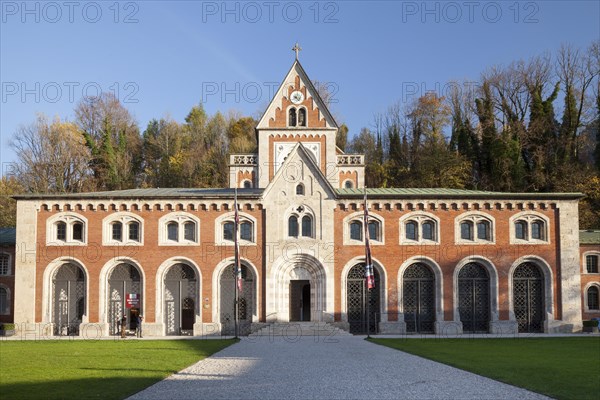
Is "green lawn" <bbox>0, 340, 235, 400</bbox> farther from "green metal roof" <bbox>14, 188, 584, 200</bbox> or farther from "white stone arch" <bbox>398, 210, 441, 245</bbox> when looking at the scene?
"white stone arch" <bbox>398, 210, 441, 245</bbox>

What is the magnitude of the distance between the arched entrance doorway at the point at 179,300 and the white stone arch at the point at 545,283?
18.6 m

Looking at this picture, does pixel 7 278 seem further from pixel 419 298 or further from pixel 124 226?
pixel 419 298

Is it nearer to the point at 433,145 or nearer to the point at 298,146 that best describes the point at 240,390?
the point at 298,146

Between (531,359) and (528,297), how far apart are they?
1767 centimetres

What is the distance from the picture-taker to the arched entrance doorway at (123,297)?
129 feet

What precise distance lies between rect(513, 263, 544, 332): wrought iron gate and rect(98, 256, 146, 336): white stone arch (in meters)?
22.1

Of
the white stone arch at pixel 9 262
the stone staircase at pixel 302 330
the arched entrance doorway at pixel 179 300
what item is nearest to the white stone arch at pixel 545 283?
the stone staircase at pixel 302 330

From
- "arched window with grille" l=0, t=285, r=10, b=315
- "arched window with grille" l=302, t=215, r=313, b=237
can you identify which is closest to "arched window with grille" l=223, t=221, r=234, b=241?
"arched window with grille" l=302, t=215, r=313, b=237

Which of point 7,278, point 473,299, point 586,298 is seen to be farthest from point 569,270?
point 7,278

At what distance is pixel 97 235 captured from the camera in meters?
39.4

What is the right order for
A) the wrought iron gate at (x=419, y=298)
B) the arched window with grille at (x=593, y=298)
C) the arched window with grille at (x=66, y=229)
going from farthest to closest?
the arched window with grille at (x=593, y=298), the wrought iron gate at (x=419, y=298), the arched window with grille at (x=66, y=229)

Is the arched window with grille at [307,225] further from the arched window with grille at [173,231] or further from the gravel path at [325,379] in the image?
the gravel path at [325,379]

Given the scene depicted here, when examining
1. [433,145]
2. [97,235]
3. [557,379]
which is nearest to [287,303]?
[97,235]

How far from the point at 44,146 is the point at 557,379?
59.1 metres
